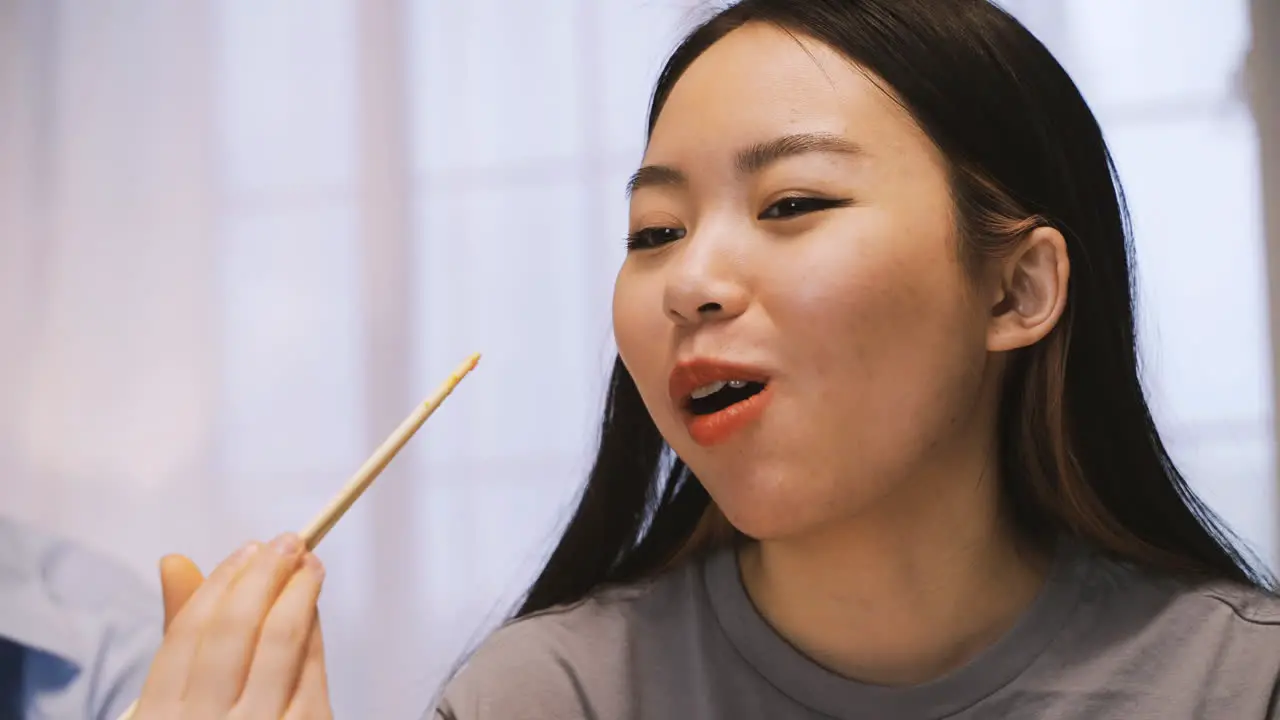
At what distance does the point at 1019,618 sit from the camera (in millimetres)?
979

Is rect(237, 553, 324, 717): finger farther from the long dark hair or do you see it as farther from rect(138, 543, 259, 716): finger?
the long dark hair

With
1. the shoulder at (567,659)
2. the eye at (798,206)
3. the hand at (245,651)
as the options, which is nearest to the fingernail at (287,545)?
the hand at (245,651)

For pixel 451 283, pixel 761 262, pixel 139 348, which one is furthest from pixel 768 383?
pixel 139 348

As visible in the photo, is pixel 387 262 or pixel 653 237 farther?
pixel 387 262

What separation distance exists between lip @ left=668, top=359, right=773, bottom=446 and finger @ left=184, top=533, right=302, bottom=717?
12.6 inches

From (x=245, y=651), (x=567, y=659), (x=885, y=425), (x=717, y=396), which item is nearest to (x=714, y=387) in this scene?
→ (x=717, y=396)

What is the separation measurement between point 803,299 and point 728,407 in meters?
0.09

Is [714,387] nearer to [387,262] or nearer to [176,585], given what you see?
[176,585]

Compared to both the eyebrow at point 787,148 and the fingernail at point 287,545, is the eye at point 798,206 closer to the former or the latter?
the eyebrow at point 787,148

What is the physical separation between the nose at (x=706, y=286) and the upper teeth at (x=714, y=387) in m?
0.05

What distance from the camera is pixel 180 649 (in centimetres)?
68

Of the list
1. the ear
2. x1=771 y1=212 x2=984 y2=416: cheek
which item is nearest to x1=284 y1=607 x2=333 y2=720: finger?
x1=771 y1=212 x2=984 y2=416: cheek

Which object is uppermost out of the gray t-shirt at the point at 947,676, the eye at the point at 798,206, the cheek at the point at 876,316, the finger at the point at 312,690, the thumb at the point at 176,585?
the eye at the point at 798,206

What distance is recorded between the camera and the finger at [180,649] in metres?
0.67
